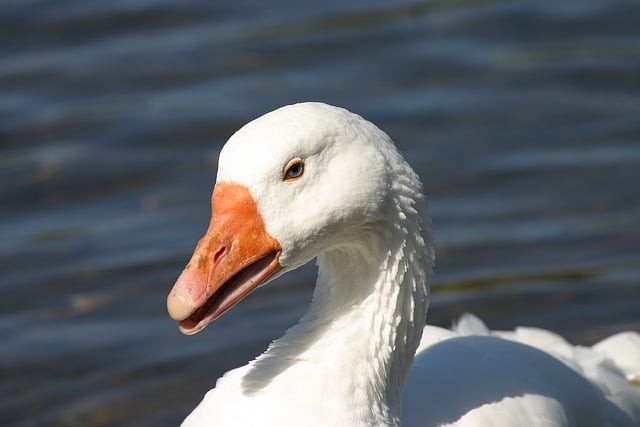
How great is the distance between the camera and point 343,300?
5.00 m

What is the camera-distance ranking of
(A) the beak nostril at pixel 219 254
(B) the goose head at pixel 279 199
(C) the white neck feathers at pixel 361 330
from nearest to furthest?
(B) the goose head at pixel 279 199 < (A) the beak nostril at pixel 219 254 < (C) the white neck feathers at pixel 361 330

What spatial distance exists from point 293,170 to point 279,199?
0.11 metres

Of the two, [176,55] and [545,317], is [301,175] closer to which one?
[545,317]

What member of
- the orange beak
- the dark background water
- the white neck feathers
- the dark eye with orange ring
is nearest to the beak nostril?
the orange beak

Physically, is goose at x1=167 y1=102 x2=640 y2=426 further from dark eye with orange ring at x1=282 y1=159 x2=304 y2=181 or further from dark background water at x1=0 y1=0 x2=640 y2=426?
dark background water at x1=0 y1=0 x2=640 y2=426

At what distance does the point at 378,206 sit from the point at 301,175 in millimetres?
381

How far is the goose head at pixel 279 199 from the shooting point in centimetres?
435

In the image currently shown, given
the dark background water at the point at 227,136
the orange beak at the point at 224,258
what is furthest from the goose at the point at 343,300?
the dark background water at the point at 227,136

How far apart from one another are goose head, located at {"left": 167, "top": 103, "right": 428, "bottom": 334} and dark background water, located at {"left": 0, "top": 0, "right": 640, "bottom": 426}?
9.55 ft

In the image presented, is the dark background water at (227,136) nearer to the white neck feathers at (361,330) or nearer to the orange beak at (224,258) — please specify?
the white neck feathers at (361,330)

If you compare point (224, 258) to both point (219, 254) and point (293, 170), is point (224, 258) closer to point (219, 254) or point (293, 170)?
point (219, 254)

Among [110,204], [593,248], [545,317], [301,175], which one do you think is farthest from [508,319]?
[301,175]

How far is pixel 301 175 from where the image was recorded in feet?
14.5

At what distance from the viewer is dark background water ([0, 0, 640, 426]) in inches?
307
